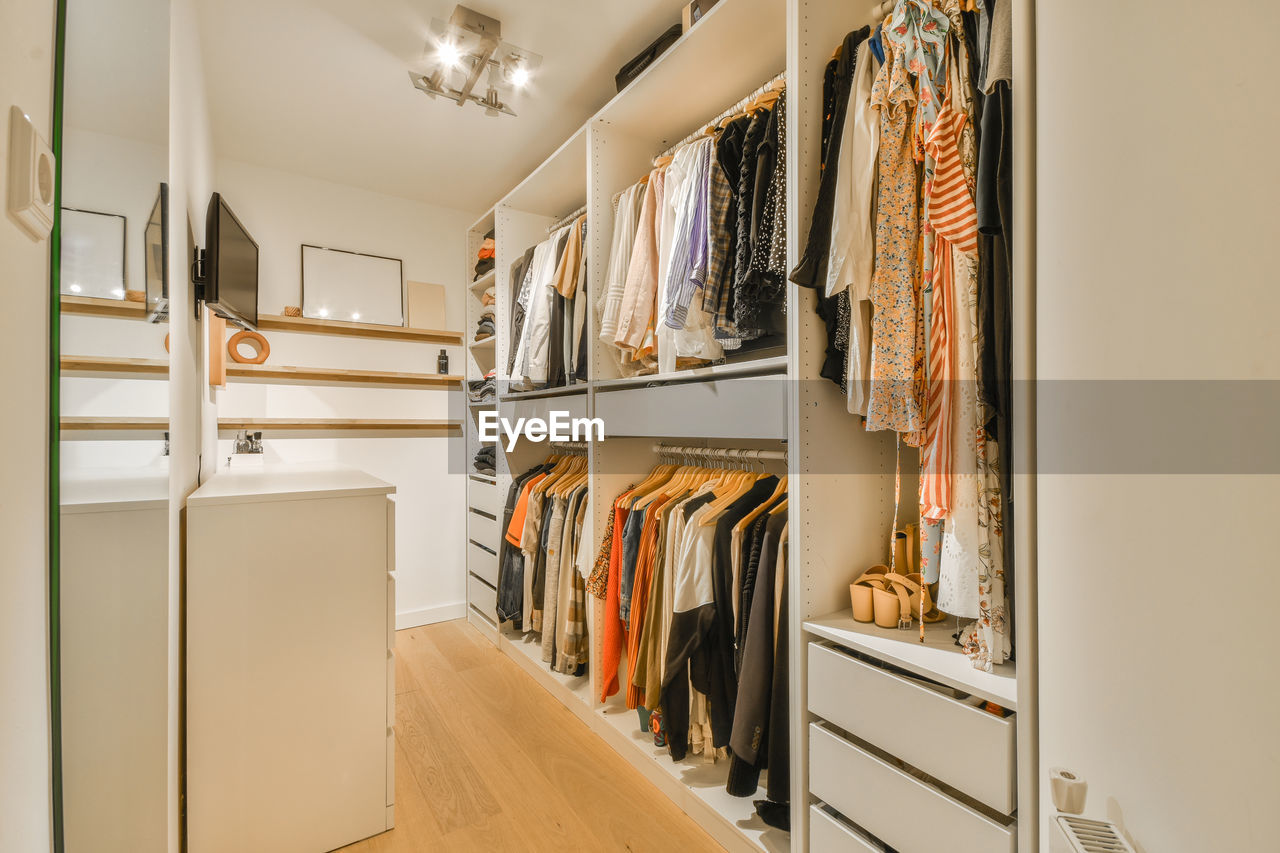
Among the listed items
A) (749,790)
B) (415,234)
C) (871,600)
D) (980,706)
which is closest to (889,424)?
(871,600)

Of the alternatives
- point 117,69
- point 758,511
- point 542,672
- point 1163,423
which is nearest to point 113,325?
point 117,69

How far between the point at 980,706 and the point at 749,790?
74 cm

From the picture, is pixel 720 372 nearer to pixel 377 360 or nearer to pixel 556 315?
pixel 556 315

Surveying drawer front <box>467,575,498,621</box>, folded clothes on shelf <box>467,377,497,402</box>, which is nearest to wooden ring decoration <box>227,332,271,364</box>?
folded clothes on shelf <box>467,377,497,402</box>

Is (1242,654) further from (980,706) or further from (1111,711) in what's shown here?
(980,706)

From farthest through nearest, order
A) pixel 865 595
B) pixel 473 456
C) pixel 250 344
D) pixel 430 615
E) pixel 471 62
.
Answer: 1. pixel 473 456
2. pixel 430 615
3. pixel 250 344
4. pixel 471 62
5. pixel 865 595

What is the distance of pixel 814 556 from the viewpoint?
1408 mm

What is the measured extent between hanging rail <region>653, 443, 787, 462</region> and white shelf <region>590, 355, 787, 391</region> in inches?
13.6

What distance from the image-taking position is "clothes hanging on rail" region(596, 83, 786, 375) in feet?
5.04

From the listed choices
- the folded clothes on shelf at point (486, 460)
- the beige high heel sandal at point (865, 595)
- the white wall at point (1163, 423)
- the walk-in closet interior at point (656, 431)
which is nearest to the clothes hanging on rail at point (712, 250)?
the walk-in closet interior at point (656, 431)

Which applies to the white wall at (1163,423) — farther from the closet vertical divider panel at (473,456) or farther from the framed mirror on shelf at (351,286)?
the framed mirror on shelf at (351,286)

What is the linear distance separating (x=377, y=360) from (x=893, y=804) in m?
3.24

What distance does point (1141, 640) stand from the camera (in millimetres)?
439

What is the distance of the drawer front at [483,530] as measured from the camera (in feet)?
10.5
